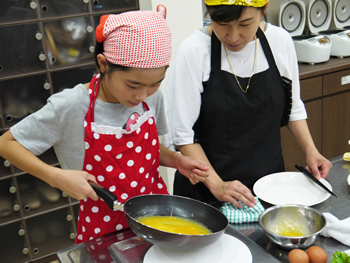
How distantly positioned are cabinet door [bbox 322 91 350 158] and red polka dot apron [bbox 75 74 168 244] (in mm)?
2240

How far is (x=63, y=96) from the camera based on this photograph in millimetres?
1073

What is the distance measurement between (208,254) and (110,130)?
45cm

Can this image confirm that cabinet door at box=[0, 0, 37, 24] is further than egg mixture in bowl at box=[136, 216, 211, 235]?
Yes

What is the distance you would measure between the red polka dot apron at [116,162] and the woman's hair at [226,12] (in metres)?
0.36

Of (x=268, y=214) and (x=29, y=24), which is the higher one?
(x=29, y=24)

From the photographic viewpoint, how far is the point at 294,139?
2979mm

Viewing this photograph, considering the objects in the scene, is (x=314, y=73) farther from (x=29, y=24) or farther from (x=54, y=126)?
(x=54, y=126)

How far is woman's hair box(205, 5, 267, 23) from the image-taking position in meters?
1.12

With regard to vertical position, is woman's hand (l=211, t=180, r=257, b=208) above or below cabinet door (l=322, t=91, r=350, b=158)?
above

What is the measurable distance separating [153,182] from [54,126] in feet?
1.28

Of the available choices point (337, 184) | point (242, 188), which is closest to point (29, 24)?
point (242, 188)

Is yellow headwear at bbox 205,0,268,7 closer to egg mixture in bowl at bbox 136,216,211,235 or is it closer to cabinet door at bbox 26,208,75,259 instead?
egg mixture in bowl at bbox 136,216,211,235

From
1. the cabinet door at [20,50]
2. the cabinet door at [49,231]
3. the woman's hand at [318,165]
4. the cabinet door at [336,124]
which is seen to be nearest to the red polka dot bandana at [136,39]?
the woman's hand at [318,165]

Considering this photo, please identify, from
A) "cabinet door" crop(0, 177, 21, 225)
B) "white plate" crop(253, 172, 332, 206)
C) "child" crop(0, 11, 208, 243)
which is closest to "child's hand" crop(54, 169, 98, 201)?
"child" crop(0, 11, 208, 243)
